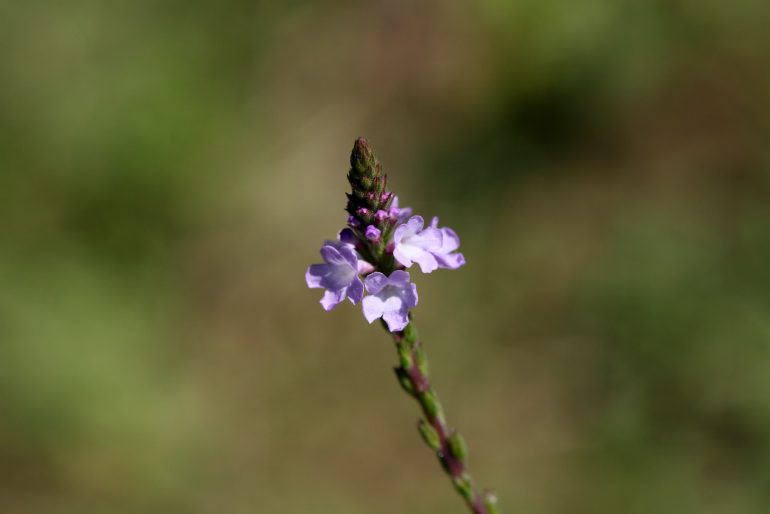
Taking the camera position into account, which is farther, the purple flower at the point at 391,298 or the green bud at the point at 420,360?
the green bud at the point at 420,360

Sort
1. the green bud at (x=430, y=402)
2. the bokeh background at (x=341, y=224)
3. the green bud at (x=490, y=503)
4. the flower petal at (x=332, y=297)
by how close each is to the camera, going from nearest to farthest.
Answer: the flower petal at (x=332, y=297), the green bud at (x=430, y=402), the green bud at (x=490, y=503), the bokeh background at (x=341, y=224)

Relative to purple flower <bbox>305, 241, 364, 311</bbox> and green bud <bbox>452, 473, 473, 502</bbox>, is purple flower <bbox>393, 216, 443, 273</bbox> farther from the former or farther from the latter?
green bud <bbox>452, 473, 473, 502</bbox>

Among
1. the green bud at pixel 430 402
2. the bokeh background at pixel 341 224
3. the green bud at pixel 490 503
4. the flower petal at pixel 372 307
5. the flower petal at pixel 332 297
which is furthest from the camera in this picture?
the bokeh background at pixel 341 224

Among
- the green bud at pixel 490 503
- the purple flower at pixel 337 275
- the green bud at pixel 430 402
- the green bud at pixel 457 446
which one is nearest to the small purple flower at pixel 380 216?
the purple flower at pixel 337 275

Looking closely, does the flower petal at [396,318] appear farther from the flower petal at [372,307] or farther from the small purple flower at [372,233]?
the small purple flower at [372,233]

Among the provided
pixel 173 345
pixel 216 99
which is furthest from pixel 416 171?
pixel 173 345

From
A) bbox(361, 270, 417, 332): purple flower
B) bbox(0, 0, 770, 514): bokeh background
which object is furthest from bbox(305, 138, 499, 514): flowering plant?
bbox(0, 0, 770, 514): bokeh background

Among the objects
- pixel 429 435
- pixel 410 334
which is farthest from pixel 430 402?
pixel 410 334

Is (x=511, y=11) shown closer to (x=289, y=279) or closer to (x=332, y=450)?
(x=289, y=279)
